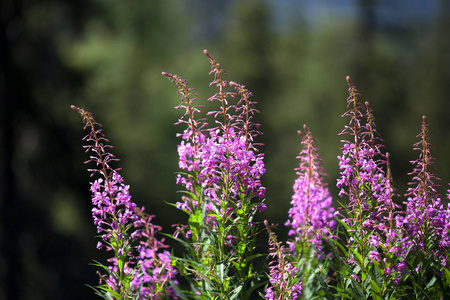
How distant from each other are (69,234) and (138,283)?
12.6 metres

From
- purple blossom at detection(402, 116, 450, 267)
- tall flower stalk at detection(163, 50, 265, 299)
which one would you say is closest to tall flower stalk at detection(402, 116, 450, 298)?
purple blossom at detection(402, 116, 450, 267)

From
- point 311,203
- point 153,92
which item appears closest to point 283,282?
point 311,203

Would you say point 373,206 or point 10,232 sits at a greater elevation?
point 10,232

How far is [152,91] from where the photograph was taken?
78.9 ft

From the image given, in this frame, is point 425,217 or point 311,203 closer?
point 425,217

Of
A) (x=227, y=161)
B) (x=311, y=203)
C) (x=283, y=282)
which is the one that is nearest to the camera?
(x=283, y=282)

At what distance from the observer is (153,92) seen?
24000mm

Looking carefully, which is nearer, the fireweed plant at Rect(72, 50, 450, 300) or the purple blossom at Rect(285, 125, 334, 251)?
the fireweed plant at Rect(72, 50, 450, 300)

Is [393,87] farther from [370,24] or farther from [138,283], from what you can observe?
[138,283]

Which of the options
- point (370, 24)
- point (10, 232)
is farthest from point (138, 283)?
point (370, 24)

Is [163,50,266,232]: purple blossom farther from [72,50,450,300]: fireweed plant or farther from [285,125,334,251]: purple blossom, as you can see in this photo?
[285,125,334,251]: purple blossom

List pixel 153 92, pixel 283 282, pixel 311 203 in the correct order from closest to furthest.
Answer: pixel 283 282 < pixel 311 203 < pixel 153 92

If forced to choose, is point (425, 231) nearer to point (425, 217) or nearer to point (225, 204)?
point (425, 217)

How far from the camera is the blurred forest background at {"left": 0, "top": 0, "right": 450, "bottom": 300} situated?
13.0m
